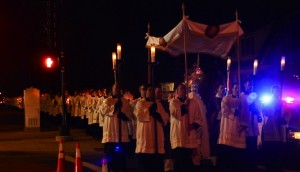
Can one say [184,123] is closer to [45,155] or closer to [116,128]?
[116,128]

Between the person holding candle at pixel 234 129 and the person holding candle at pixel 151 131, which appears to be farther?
the person holding candle at pixel 234 129

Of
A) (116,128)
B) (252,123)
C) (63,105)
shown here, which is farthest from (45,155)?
(252,123)

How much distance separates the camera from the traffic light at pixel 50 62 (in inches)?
968

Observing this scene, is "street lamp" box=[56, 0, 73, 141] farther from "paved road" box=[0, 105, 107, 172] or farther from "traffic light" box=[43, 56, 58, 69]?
"traffic light" box=[43, 56, 58, 69]

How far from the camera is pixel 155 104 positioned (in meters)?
10.9

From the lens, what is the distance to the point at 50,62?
24.6 meters

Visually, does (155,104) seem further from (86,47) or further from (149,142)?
(86,47)

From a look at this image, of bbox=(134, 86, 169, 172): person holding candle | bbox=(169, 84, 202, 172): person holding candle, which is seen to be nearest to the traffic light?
bbox=(134, 86, 169, 172): person holding candle

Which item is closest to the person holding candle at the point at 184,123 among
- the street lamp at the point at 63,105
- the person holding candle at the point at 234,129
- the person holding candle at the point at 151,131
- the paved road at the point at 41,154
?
the person holding candle at the point at 151,131

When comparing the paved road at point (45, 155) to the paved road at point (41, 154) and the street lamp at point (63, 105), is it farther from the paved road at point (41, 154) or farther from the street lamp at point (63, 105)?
the street lamp at point (63, 105)

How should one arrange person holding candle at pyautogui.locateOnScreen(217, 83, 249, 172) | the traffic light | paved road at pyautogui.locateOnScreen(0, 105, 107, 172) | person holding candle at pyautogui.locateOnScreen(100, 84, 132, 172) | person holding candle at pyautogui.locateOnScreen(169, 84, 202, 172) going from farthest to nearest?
the traffic light → paved road at pyautogui.locateOnScreen(0, 105, 107, 172) → person holding candle at pyautogui.locateOnScreen(100, 84, 132, 172) → person holding candle at pyautogui.locateOnScreen(217, 83, 249, 172) → person holding candle at pyautogui.locateOnScreen(169, 84, 202, 172)

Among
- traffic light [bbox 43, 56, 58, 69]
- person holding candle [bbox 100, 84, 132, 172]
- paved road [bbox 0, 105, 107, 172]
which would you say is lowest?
paved road [bbox 0, 105, 107, 172]

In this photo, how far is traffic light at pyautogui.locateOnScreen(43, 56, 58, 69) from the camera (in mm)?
24594

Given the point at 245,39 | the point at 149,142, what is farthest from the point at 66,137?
the point at 245,39
